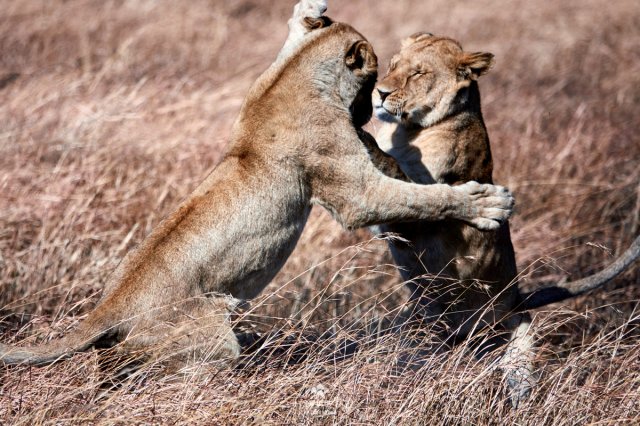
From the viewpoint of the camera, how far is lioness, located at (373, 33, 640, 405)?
592 cm

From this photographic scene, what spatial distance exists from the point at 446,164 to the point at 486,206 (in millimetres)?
374

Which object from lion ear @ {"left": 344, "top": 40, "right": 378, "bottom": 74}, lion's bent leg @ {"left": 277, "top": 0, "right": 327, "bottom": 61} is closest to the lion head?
lion ear @ {"left": 344, "top": 40, "right": 378, "bottom": 74}

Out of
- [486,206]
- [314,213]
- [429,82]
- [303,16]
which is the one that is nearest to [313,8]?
[303,16]

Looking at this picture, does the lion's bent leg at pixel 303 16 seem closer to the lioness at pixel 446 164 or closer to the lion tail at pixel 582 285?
the lioness at pixel 446 164

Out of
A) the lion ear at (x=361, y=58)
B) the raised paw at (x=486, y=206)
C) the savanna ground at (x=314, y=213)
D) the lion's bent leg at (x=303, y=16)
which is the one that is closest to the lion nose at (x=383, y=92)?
the lion ear at (x=361, y=58)

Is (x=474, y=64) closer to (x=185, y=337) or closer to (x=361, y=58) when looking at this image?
(x=361, y=58)

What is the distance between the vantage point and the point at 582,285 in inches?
250

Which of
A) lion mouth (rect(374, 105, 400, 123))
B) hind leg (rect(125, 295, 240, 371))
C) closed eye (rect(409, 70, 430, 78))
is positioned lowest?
hind leg (rect(125, 295, 240, 371))

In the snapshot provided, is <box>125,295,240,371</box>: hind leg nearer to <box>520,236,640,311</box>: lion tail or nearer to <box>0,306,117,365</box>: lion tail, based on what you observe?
Result: <box>0,306,117,365</box>: lion tail

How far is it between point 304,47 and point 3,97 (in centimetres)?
487

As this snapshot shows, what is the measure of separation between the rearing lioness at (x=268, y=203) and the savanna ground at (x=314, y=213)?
231 millimetres

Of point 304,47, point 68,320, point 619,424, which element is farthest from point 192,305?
point 619,424

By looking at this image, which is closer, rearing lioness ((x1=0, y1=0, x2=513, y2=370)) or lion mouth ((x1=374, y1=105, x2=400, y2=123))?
rearing lioness ((x1=0, y1=0, x2=513, y2=370))

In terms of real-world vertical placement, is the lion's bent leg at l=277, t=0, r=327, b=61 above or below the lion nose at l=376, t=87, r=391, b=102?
above
